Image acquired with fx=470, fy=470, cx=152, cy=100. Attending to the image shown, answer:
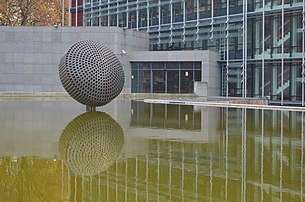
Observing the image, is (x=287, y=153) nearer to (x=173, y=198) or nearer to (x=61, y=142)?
(x=173, y=198)

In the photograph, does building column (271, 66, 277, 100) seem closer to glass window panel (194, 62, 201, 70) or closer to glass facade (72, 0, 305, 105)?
glass facade (72, 0, 305, 105)

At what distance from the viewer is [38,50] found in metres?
41.8

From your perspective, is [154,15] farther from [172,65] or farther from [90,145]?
[90,145]

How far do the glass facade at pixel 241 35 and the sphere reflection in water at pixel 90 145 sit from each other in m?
22.2

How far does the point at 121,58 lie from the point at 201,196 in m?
35.9

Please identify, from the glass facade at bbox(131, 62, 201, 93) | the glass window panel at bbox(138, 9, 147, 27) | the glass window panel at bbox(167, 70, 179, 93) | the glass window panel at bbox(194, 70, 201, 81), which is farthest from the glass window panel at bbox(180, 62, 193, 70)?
the glass window panel at bbox(138, 9, 147, 27)

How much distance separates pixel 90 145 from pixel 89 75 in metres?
9.82

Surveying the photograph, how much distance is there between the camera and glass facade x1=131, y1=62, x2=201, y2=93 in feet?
134

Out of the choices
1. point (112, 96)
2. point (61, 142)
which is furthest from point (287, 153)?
point (112, 96)

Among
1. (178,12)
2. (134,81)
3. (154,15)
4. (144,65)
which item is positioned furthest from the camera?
(154,15)

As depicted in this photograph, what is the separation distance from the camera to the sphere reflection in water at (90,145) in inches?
349

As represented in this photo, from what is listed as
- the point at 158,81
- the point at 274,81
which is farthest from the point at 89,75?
the point at 158,81

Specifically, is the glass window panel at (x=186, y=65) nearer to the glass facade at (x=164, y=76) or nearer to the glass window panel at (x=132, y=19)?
the glass facade at (x=164, y=76)

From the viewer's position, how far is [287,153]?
10.4 meters
